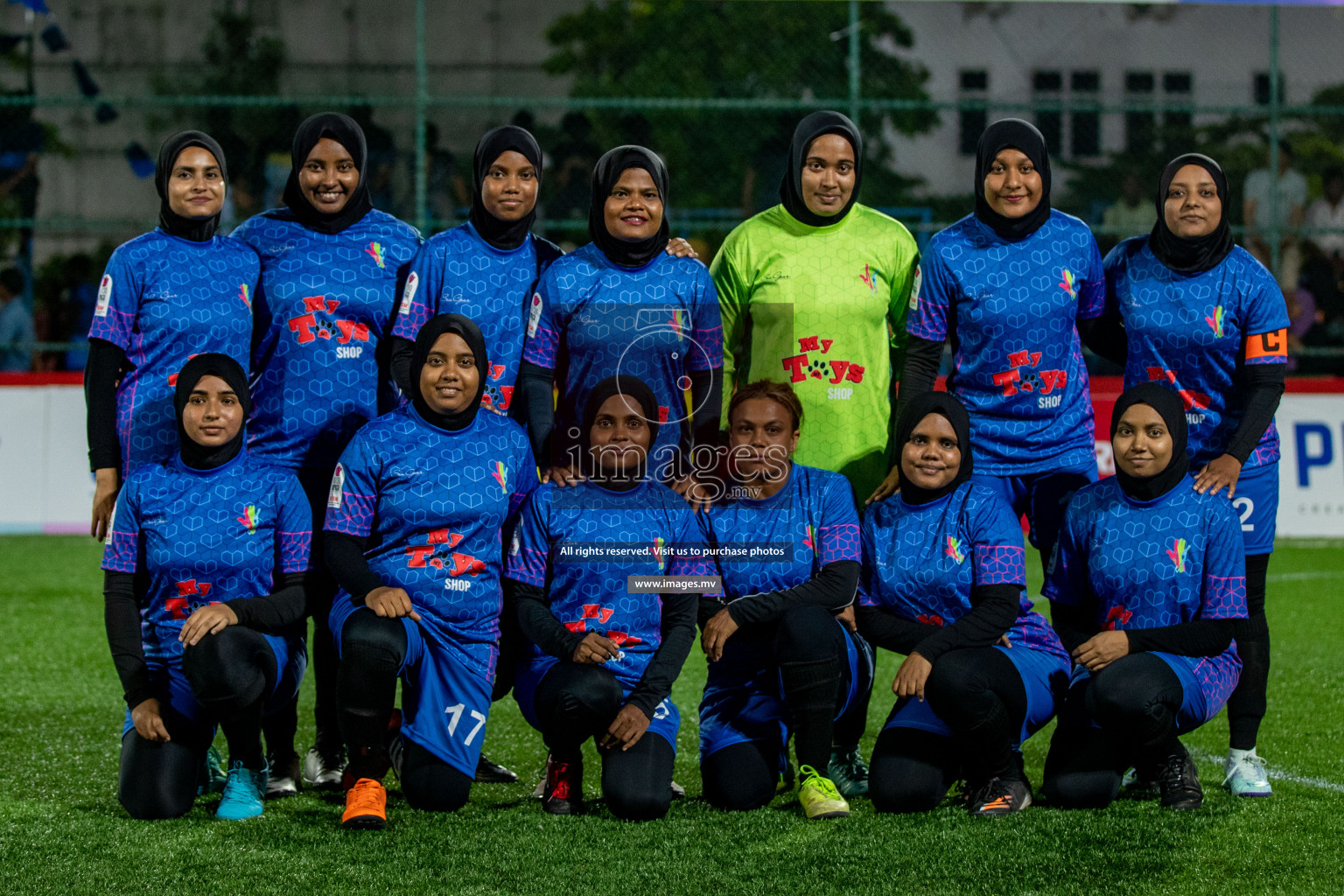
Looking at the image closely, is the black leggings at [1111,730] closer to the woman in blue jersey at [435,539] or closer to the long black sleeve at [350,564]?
the woman in blue jersey at [435,539]

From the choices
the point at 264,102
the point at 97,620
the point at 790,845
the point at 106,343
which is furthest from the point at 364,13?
the point at 790,845

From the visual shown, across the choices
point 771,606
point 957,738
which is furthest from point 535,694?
point 957,738

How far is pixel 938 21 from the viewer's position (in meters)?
Answer: 20.5

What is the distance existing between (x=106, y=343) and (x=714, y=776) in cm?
213

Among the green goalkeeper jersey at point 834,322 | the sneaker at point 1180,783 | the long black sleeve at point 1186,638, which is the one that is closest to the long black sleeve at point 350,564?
the green goalkeeper jersey at point 834,322

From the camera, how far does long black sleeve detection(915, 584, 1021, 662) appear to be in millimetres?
3746

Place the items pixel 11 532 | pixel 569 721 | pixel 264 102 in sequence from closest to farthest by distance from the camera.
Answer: pixel 569 721, pixel 11 532, pixel 264 102

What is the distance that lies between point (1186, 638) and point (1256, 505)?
59 cm

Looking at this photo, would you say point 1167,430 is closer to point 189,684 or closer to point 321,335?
point 321,335

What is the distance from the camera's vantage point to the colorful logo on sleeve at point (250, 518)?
12.5 ft

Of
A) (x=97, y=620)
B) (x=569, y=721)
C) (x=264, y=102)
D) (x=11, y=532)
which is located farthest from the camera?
(x=264, y=102)

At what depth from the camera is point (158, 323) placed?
4.08 m

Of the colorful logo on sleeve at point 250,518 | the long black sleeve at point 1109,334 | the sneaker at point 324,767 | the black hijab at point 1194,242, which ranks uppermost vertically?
the black hijab at point 1194,242

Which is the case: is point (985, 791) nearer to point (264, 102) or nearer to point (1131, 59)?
point (264, 102)
